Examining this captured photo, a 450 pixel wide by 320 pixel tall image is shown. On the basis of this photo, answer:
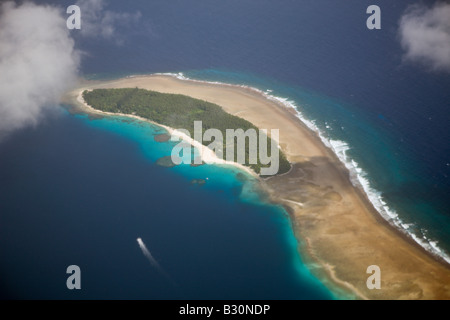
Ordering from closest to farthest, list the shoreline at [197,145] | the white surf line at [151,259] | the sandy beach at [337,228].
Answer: the sandy beach at [337,228] → the white surf line at [151,259] → the shoreline at [197,145]

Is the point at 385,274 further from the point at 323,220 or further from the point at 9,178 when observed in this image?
the point at 9,178

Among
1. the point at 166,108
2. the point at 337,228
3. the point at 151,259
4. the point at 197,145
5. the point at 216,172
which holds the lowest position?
the point at 151,259

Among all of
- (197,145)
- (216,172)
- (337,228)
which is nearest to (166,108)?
(197,145)

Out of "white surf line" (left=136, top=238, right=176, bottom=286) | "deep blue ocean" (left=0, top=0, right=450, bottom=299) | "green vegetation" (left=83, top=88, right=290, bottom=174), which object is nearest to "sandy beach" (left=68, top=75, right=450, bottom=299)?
"deep blue ocean" (left=0, top=0, right=450, bottom=299)

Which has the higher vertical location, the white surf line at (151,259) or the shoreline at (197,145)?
the shoreline at (197,145)

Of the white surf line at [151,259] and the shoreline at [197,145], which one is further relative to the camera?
the shoreline at [197,145]

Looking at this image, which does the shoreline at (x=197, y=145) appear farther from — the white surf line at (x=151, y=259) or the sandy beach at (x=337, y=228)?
the white surf line at (x=151, y=259)

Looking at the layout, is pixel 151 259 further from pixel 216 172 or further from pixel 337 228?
pixel 337 228

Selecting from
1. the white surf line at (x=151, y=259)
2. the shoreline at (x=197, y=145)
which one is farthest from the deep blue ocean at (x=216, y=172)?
the shoreline at (x=197, y=145)
